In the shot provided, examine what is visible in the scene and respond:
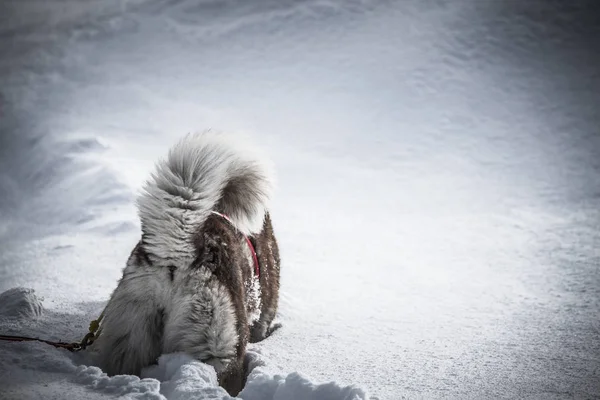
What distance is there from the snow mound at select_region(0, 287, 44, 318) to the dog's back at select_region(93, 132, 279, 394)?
973 mm

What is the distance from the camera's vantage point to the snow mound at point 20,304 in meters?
3.18

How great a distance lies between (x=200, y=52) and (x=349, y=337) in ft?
41.0

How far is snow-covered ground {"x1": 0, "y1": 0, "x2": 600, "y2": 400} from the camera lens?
319 cm

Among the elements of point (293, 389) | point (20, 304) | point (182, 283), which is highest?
point (182, 283)

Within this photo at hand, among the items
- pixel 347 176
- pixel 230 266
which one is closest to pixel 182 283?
pixel 230 266

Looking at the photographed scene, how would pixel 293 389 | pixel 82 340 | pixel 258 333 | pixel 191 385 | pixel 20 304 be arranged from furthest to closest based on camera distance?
pixel 258 333 < pixel 20 304 < pixel 82 340 < pixel 293 389 < pixel 191 385

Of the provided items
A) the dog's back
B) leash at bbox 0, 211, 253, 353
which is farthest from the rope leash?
the dog's back

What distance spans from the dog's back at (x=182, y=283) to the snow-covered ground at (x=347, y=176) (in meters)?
0.14

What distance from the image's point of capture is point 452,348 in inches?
140

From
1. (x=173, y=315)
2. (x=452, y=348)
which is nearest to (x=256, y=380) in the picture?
(x=173, y=315)

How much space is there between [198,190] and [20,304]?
5.01 feet

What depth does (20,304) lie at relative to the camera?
324 centimetres

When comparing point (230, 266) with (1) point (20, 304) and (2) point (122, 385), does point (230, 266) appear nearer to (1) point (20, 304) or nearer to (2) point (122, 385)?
(2) point (122, 385)

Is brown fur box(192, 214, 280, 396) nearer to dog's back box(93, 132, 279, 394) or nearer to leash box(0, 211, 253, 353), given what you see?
dog's back box(93, 132, 279, 394)
